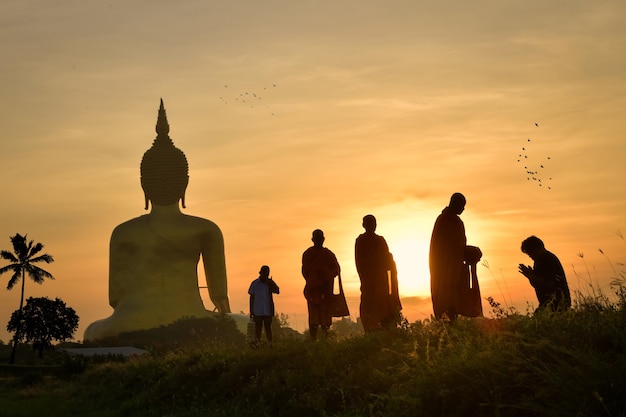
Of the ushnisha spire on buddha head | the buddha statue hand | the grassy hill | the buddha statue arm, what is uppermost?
the ushnisha spire on buddha head

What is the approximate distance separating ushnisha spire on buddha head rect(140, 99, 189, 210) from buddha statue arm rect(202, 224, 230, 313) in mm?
2099

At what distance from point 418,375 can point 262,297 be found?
7.94 meters

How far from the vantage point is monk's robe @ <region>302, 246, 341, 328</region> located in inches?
563

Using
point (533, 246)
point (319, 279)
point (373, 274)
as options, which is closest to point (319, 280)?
point (319, 279)

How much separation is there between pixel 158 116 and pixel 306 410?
36.1m

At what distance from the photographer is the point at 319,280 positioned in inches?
564

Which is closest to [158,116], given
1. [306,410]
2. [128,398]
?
[128,398]

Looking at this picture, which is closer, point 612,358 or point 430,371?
point 612,358

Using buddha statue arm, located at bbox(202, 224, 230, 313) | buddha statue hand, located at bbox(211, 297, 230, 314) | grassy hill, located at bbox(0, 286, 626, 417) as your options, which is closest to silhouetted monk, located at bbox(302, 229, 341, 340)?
grassy hill, located at bbox(0, 286, 626, 417)

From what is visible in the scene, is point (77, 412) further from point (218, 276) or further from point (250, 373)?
point (218, 276)

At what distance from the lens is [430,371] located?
312 inches

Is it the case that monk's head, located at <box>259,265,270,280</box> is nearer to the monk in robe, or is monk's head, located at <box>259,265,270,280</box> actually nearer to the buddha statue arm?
the monk in robe

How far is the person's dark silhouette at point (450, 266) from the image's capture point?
11.4m

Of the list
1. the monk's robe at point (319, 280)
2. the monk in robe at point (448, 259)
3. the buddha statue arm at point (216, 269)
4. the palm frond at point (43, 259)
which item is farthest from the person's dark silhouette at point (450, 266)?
the palm frond at point (43, 259)
